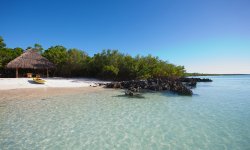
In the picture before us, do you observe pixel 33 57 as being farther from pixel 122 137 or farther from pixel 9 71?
pixel 122 137

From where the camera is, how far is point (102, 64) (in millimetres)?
23359

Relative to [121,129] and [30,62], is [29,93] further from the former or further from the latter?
[30,62]

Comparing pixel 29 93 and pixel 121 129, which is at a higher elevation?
pixel 29 93

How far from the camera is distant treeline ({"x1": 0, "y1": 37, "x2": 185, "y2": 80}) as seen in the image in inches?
900

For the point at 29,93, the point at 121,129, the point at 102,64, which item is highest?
the point at 102,64

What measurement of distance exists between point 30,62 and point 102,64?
28.1ft

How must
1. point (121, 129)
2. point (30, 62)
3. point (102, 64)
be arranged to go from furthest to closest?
point (102, 64) → point (30, 62) → point (121, 129)


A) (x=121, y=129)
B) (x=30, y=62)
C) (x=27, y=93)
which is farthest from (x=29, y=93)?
(x=30, y=62)

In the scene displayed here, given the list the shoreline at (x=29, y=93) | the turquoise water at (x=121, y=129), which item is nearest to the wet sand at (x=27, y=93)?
the shoreline at (x=29, y=93)

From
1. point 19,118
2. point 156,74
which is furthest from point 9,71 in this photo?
point 19,118

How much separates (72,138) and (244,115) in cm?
639

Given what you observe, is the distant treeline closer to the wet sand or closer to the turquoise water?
the wet sand

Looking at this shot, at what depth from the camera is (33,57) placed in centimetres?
2361

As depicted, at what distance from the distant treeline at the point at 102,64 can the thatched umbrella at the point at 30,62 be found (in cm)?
207
